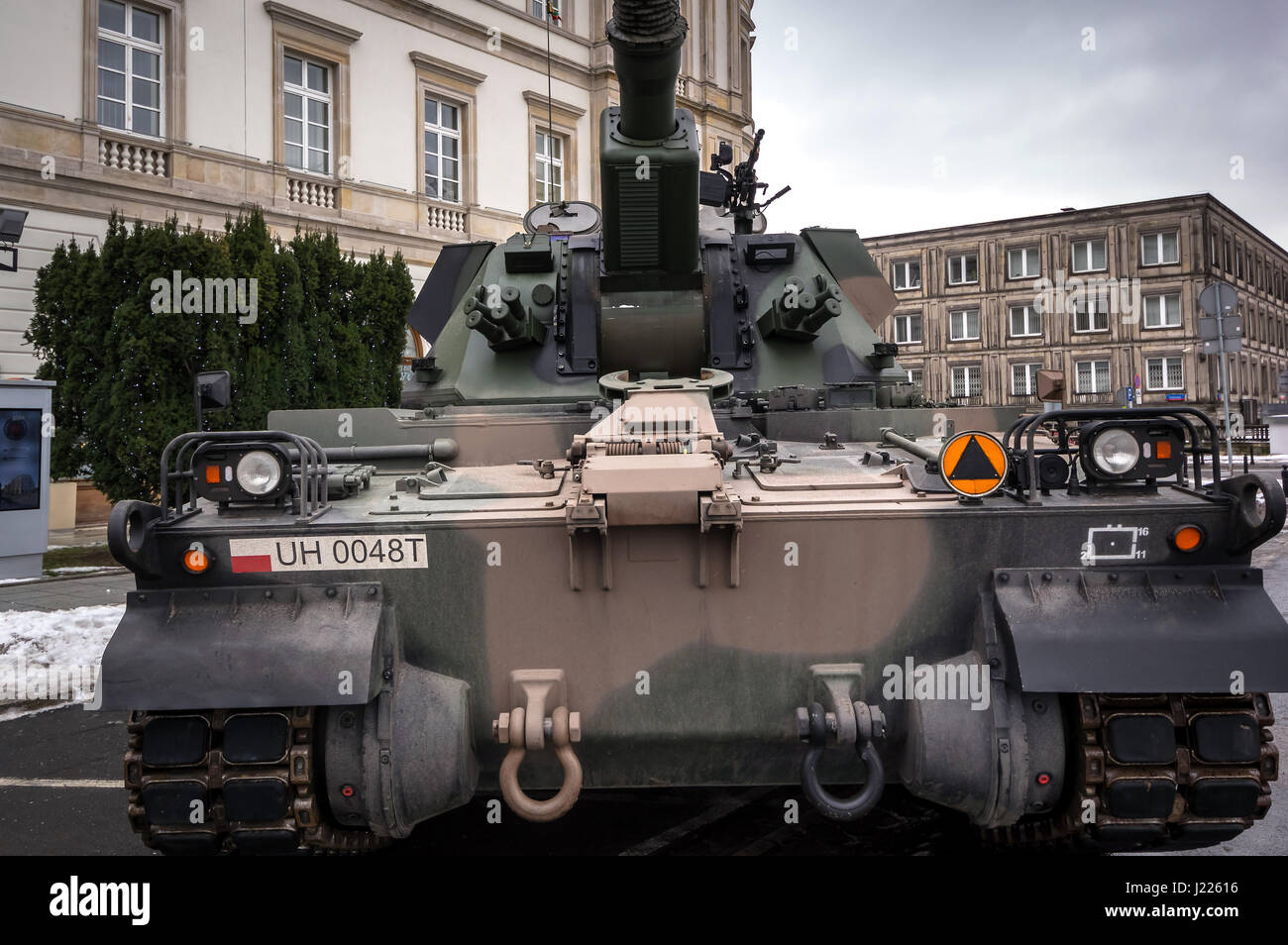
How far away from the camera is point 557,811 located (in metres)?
3.58

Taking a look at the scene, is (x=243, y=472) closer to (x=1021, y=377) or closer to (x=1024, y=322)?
(x=1024, y=322)

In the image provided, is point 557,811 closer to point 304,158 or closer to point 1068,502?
point 1068,502

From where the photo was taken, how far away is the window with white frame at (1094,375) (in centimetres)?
4109

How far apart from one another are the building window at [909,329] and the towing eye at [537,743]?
138 ft

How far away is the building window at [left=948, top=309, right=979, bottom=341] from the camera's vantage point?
4278cm

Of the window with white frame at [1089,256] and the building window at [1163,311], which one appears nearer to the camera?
the building window at [1163,311]

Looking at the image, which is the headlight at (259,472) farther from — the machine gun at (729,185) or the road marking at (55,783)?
the machine gun at (729,185)

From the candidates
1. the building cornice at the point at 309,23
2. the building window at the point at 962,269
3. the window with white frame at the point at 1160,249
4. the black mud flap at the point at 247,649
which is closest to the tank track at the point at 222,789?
the black mud flap at the point at 247,649

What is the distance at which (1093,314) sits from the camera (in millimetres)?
41125

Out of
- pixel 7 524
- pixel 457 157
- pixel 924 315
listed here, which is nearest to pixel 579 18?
pixel 457 157

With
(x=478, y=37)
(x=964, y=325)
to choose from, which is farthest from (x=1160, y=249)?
(x=478, y=37)

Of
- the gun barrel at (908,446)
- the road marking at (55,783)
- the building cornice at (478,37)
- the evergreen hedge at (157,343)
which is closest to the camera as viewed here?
the gun barrel at (908,446)

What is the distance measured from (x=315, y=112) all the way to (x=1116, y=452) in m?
18.1

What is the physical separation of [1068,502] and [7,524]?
12.3 m
